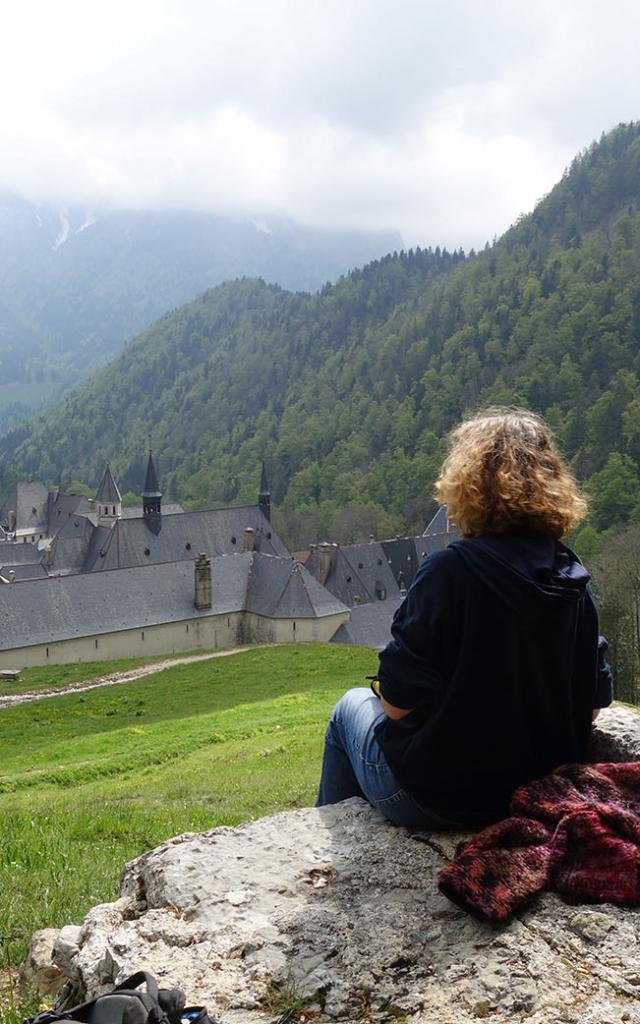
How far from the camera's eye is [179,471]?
177875mm

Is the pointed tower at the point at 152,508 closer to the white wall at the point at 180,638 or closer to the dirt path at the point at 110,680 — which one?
the white wall at the point at 180,638

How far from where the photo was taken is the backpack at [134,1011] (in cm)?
317

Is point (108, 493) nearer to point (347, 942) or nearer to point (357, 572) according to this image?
point (357, 572)

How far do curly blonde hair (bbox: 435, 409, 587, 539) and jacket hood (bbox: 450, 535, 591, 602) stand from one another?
0.11m

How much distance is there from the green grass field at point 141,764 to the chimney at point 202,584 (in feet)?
40.6

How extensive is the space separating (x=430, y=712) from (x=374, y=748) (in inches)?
26.9

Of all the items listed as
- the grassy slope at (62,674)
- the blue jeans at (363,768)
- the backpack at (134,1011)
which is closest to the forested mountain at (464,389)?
the grassy slope at (62,674)

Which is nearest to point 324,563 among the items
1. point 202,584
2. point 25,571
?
point 202,584

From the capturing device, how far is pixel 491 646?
4.32m

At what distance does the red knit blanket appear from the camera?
12.7 ft

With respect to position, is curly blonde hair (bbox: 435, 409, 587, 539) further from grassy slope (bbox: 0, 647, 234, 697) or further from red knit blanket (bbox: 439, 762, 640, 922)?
grassy slope (bbox: 0, 647, 234, 697)

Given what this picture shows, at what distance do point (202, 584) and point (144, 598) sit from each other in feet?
13.0

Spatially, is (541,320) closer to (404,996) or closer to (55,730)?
(55,730)

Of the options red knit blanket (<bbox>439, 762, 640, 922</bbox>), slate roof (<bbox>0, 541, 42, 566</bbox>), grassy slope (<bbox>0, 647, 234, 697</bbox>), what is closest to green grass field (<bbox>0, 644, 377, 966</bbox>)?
grassy slope (<bbox>0, 647, 234, 697</bbox>)
